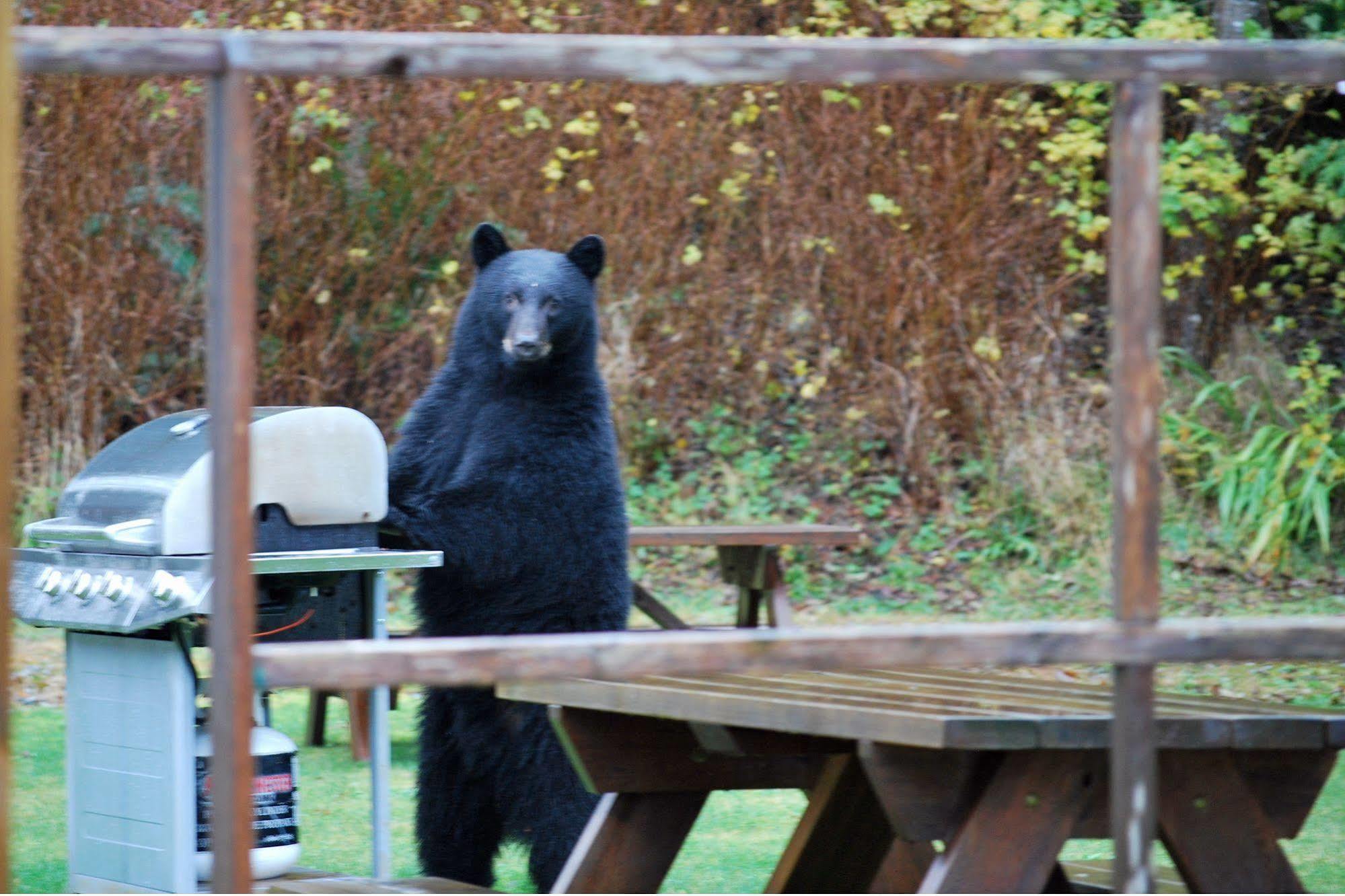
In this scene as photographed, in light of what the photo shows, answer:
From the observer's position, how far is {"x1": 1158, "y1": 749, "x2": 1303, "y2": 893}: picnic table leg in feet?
8.11

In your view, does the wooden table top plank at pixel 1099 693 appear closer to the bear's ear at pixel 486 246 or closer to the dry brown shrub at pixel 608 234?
the bear's ear at pixel 486 246

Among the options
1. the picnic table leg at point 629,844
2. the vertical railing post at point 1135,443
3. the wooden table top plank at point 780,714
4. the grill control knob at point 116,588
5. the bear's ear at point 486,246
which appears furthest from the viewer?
the bear's ear at point 486,246

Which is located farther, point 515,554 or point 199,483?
point 515,554

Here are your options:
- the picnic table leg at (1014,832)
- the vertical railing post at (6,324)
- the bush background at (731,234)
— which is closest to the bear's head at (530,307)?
the picnic table leg at (1014,832)

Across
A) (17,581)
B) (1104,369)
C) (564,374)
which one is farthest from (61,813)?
(1104,369)

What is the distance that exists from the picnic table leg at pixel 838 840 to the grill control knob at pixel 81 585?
1522 mm

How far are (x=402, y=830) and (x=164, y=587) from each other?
195cm

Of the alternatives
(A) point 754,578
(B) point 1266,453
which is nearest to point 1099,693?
(A) point 754,578

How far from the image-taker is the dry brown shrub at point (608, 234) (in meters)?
8.93

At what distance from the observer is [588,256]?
4457 mm

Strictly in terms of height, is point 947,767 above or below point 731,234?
below

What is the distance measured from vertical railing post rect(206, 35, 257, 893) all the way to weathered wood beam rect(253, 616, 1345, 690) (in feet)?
0.15

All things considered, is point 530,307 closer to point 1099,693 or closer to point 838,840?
point 838,840

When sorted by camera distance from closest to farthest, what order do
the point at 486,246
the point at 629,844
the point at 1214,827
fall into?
the point at 1214,827, the point at 629,844, the point at 486,246
